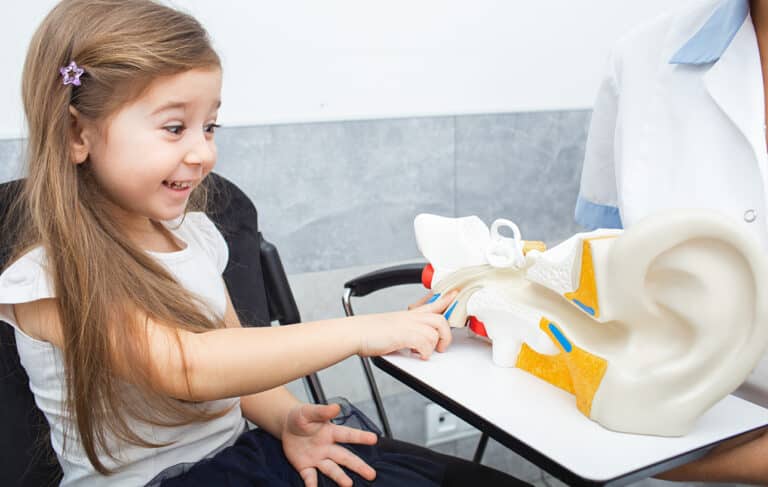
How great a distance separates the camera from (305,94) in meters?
1.49

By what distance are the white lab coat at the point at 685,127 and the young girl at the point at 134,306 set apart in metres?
0.41

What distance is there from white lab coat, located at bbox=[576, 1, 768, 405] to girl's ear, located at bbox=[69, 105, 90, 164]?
2.43ft

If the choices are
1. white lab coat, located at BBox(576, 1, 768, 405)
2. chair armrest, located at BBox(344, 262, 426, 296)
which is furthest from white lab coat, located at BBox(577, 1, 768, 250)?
chair armrest, located at BBox(344, 262, 426, 296)

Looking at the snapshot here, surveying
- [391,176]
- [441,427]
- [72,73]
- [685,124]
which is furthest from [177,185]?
[441,427]

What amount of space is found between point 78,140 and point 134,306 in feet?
0.68

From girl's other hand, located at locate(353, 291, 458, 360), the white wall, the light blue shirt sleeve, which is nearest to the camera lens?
girl's other hand, located at locate(353, 291, 458, 360)

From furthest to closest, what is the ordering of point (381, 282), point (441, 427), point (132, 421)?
point (441, 427) → point (381, 282) → point (132, 421)

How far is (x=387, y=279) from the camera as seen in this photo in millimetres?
1247

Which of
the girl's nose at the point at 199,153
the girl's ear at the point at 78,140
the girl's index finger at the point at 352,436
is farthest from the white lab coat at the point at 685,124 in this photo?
the girl's ear at the point at 78,140

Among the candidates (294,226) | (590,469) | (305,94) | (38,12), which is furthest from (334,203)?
(590,469)

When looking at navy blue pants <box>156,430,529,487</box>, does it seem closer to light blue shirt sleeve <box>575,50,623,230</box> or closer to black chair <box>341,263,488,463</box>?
black chair <box>341,263,488,463</box>

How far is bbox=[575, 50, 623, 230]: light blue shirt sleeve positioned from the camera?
1.22 m

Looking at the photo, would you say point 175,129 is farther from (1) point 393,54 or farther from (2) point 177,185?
(1) point 393,54

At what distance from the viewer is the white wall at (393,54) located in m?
1.40
